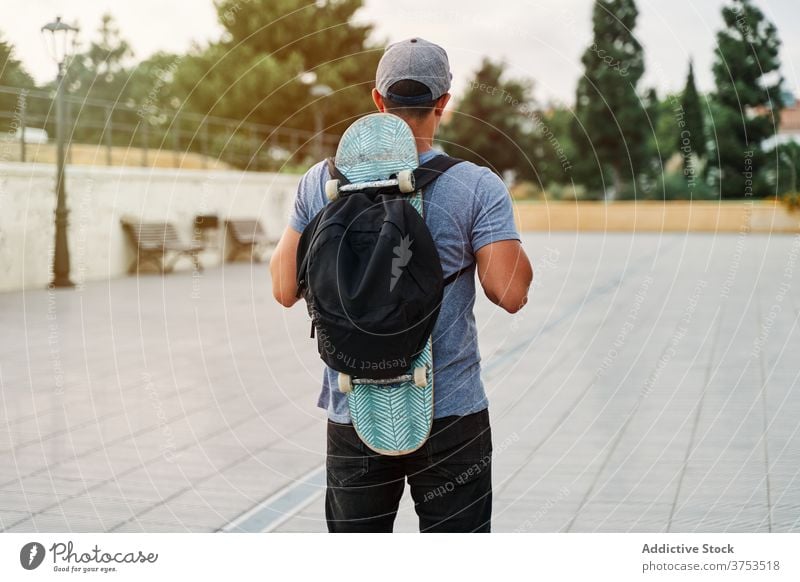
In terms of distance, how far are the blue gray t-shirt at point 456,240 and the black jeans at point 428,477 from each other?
50 mm

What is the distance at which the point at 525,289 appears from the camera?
8.18ft

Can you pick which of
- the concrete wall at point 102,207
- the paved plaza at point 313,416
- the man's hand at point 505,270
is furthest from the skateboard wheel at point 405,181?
the concrete wall at point 102,207

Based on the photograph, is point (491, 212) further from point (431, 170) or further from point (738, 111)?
point (738, 111)

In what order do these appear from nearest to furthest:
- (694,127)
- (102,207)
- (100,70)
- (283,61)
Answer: (102,207), (283,61), (100,70), (694,127)

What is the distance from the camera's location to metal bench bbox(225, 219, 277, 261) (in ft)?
63.2

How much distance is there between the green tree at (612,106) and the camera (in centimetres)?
2638

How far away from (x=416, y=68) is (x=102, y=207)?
14237 mm

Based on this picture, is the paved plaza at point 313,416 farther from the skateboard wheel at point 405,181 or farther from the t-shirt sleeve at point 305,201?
the skateboard wheel at point 405,181

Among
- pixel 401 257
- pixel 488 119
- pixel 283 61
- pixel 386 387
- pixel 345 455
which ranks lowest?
pixel 345 455

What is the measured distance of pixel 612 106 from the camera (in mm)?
31438

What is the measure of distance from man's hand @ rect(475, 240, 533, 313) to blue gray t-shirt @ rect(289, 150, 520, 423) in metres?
0.02

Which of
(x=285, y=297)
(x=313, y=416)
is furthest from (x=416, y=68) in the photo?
(x=313, y=416)

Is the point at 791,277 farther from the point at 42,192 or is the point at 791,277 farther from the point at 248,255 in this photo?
the point at 42,192
